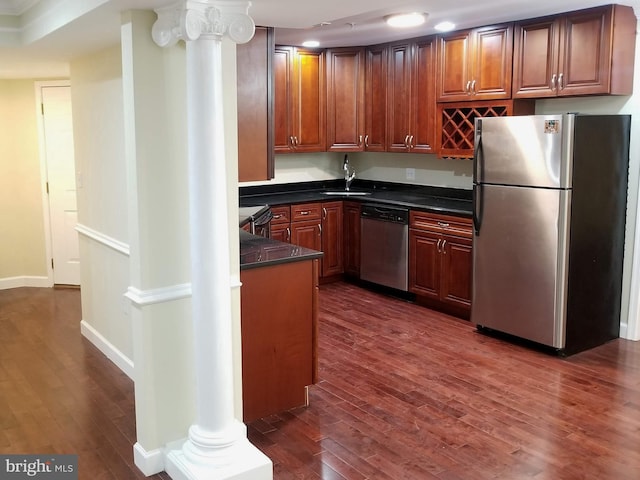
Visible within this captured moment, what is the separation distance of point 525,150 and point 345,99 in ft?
8.18

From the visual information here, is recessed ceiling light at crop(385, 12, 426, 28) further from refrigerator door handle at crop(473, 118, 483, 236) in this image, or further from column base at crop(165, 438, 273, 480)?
column base at crop(165, 438, 273, 480)

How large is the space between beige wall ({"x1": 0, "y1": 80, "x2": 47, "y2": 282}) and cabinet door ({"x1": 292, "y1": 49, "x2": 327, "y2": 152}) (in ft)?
8.72

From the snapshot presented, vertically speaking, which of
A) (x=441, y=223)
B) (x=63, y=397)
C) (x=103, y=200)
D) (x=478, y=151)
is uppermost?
(x=478, y=151)

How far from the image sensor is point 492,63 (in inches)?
201

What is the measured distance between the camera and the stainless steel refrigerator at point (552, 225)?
4320 millimetres

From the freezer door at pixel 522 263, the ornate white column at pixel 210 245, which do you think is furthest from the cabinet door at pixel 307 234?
the ornate white column at pixel 210 245

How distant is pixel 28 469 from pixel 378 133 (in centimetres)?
445

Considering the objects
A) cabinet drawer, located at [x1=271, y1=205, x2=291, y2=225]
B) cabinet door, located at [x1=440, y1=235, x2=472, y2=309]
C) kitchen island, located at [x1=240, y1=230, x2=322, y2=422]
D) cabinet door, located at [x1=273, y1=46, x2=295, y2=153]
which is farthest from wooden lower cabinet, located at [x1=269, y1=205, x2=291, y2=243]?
kitchen island, located at [x1=240, y1=230, x2=322, y2=422]

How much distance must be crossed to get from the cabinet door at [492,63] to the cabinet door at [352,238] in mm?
1691

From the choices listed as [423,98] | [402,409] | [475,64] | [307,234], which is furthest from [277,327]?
[423,98]

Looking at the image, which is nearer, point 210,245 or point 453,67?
point 210,245

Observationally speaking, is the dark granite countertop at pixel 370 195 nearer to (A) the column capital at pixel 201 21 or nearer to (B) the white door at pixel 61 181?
(B) the white door at pixel 61 181

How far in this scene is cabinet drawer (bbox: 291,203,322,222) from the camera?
20.1 feet

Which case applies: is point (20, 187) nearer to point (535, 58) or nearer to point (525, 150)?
point (525, 150)
